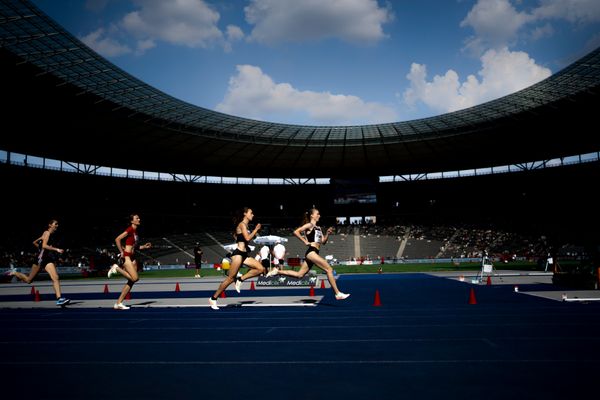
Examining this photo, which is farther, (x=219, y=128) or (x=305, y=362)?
(x=219, y=128)

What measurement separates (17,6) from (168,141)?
25.9 metres

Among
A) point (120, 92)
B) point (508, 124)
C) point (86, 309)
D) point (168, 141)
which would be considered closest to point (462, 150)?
point (508, 124)

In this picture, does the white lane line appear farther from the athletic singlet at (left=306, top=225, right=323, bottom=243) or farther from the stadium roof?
the stadium roof

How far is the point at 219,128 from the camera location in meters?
50.2

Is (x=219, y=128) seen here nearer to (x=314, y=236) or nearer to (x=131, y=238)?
(x=131, y=238)

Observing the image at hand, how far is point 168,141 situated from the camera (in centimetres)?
5159

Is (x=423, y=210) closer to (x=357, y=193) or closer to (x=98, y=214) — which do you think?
(x=357, y=193)

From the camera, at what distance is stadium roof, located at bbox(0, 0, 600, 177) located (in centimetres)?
3288

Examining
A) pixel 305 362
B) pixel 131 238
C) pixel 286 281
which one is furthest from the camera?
pixel 286 281

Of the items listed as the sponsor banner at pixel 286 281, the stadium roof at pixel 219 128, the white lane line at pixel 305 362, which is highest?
the stadium roof at pixel 219 128

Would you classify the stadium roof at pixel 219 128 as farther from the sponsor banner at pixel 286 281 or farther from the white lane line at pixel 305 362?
the white lane line at pixel 305 362

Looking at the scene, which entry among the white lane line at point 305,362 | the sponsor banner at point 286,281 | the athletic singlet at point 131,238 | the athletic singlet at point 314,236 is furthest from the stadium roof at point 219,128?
the white lane line at point 305,362

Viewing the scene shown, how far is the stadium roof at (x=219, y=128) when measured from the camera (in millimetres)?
32875

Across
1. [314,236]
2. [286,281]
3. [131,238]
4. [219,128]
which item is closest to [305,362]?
[314,236]
